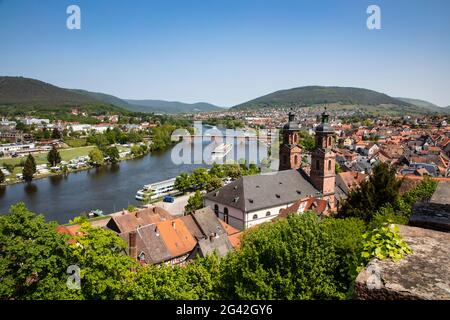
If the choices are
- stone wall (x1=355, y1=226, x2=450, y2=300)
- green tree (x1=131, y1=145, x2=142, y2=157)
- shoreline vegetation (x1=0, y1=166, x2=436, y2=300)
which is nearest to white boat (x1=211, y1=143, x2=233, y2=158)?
green tree (x1=131, y1=145, x2=142, y2=157)

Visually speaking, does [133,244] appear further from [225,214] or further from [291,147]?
[291,147]

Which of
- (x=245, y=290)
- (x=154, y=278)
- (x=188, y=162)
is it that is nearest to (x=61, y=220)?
(x=154, y=278)

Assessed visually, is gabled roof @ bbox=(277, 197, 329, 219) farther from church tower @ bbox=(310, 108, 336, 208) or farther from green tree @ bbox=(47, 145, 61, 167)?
green tree @ bbox=(47, 145, 61, 167)

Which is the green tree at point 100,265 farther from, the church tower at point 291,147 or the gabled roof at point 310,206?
Result: the church tower at point 291,147

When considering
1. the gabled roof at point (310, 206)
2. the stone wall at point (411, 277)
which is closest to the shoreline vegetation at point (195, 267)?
the stone wall at point (411, 277)

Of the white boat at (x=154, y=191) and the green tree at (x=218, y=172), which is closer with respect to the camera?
the white boat at (x=154, y=191)
